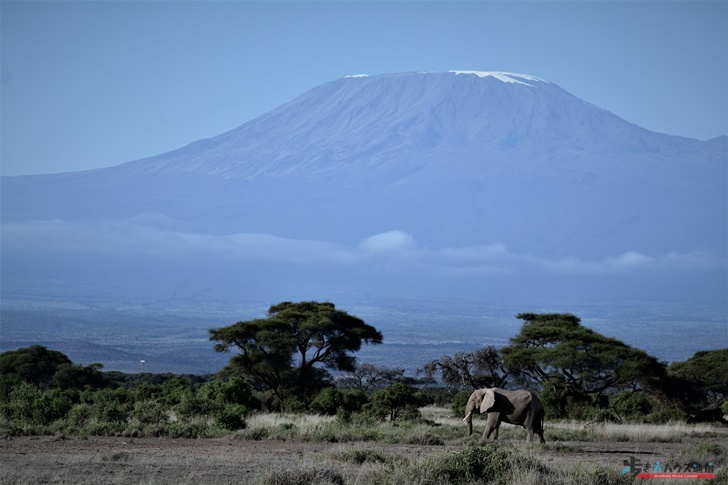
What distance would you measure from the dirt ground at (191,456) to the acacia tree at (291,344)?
13697mm

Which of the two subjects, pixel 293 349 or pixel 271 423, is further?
pixel 293 349

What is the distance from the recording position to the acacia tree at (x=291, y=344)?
35312 millimetres

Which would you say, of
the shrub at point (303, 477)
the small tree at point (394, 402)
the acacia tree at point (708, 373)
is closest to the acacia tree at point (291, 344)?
the small tree at point (394, 402)

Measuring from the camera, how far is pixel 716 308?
192 meters

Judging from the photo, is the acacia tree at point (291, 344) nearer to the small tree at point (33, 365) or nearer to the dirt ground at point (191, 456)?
the small tree at point (33, 365)

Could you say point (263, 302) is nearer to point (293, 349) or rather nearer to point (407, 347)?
point (407, 347)

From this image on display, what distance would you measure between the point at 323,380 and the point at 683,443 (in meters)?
16.4

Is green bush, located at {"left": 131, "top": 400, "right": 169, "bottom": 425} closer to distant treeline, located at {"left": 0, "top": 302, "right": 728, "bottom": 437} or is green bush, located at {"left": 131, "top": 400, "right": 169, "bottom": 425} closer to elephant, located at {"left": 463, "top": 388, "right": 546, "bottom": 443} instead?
distant treeline, located at {"left": 0, "top": 302, "right": 728, "bottom": 437}

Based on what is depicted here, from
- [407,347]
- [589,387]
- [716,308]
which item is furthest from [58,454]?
[716,308]

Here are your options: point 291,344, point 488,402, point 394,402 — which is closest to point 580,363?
point 394,402

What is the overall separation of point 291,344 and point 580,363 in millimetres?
9377

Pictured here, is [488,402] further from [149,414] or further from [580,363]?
[580,363]

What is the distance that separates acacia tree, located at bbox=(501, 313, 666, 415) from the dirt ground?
983 centimetres

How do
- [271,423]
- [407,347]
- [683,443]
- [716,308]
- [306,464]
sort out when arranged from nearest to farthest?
[306,464]
[683,443]
[271,423]
[407,347]
[716,308]
